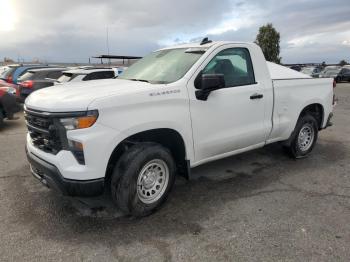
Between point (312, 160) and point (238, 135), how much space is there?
6.97ft

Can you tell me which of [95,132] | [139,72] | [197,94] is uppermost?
[139,72]

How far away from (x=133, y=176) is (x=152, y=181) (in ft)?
1.35

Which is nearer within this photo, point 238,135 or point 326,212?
point 326,212

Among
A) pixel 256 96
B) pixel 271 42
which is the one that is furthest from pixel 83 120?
pixel 271 42

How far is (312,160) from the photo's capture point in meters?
6.11

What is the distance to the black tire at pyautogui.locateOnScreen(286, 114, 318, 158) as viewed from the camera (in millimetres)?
5879

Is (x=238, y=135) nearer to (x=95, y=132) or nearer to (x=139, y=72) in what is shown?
(x=139, y=72)

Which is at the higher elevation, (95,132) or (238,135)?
(95,132)

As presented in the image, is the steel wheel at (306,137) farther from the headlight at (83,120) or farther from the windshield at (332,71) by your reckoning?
the windshield at (332,71)

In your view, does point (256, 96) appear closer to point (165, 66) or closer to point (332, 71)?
point (165, 66)

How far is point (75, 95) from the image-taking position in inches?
141

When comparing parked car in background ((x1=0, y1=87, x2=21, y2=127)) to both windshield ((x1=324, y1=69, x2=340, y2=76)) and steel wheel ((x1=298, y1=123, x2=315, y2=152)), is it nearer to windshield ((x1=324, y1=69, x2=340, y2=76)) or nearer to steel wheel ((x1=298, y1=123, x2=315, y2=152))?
steel wheel ((x1=298, y1=123, x2=315, y2=152))

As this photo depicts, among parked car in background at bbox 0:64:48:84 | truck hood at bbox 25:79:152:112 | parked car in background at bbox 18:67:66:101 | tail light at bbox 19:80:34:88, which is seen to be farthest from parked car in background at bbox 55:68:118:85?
truck hood at bbox 25:79:152:112

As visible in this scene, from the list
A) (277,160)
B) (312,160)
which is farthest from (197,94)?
(312,160)
